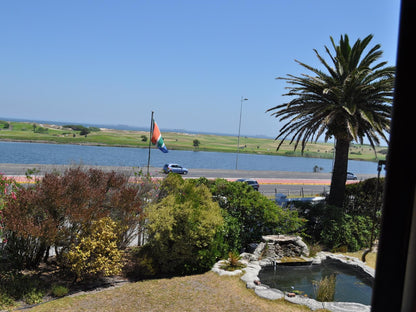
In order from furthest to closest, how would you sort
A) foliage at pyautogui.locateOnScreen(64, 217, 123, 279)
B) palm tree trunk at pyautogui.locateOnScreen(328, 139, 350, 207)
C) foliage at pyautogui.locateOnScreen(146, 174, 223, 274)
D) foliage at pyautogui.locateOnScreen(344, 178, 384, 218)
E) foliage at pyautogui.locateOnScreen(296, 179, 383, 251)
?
foliage at pyautogui.locateOnScreen(344, 178, 384, 218), palm tree trunk at pyautogui.locateOnScreen(328, 139, 350, 207), foliage at pyautogui.locateOnScreen(296, 179, 383, 251), foliage at pyautogui.locateOnScreen(146, 174, 223, 274), foliage at pyautogui.locateOnScreen(64, 217, 123, 279)

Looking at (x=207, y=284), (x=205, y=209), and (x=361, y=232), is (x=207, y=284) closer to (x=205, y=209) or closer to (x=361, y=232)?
(x=205, y=209)

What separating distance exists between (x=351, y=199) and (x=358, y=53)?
8353mm

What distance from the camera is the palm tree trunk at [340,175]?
19.1m

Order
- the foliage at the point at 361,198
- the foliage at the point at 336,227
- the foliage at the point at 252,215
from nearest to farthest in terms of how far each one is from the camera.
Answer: the foliage at the point at 252,215, the foliage at the point at 336,227, the foliage at the point at 361,198

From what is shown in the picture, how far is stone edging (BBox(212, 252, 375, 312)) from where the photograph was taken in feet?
28.1

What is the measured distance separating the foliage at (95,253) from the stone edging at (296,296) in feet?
10.7

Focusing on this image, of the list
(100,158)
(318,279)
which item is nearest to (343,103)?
(318,279)

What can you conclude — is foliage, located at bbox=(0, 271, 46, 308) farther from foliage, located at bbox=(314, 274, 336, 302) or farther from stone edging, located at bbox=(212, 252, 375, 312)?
foliage, located at bbox=(314, 274, 336, 302)

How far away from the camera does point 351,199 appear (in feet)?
65.8

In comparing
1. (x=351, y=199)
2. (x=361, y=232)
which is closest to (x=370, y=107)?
(x=351, y=199)

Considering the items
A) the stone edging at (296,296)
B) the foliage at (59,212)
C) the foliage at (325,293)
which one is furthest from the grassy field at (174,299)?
the foliage at (59,212)

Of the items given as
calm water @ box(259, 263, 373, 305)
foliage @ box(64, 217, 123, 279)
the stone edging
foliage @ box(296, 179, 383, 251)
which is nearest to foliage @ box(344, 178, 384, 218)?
foliage @ box(296, 179, 383, 251)

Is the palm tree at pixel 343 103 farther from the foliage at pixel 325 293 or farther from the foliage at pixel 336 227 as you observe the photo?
the foliage at pixel 325 293

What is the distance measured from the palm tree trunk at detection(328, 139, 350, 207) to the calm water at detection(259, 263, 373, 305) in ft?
22.6
